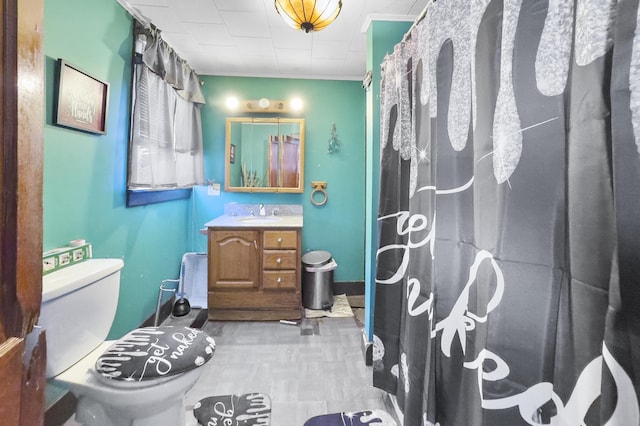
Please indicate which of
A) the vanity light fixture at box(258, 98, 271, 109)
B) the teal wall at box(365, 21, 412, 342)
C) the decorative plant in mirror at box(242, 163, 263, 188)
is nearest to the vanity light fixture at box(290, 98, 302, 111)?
the vanity light fixture at box(258, 98, 271, 109)

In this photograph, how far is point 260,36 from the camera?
249 centimetres

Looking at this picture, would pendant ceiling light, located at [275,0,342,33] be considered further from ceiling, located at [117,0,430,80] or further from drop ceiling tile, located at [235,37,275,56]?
drop ceiling tile, located at [235,37,275,56]

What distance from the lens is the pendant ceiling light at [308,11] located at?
62.5 inches

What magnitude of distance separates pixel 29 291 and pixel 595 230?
89 cm

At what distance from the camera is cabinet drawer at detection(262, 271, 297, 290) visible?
2.79 meters

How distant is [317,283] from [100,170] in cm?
196

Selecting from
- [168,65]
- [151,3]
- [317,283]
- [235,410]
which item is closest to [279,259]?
[317,283]

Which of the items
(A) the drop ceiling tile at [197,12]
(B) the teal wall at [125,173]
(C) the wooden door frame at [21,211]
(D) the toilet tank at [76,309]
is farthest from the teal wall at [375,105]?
(C) the wooden door frame at [21,211]

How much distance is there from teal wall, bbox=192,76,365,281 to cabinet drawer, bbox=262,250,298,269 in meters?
0.68

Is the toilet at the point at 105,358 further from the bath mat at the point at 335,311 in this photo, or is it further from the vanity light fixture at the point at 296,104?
the vanity light fixture at the point at 296,104

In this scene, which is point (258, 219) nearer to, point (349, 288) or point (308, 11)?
point (349, 288)

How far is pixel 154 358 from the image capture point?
4.26ft

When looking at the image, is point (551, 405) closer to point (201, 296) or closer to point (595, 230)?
point (595, 230)

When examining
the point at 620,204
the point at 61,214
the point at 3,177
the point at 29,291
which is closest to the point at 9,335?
Answer: the point at 29,291
